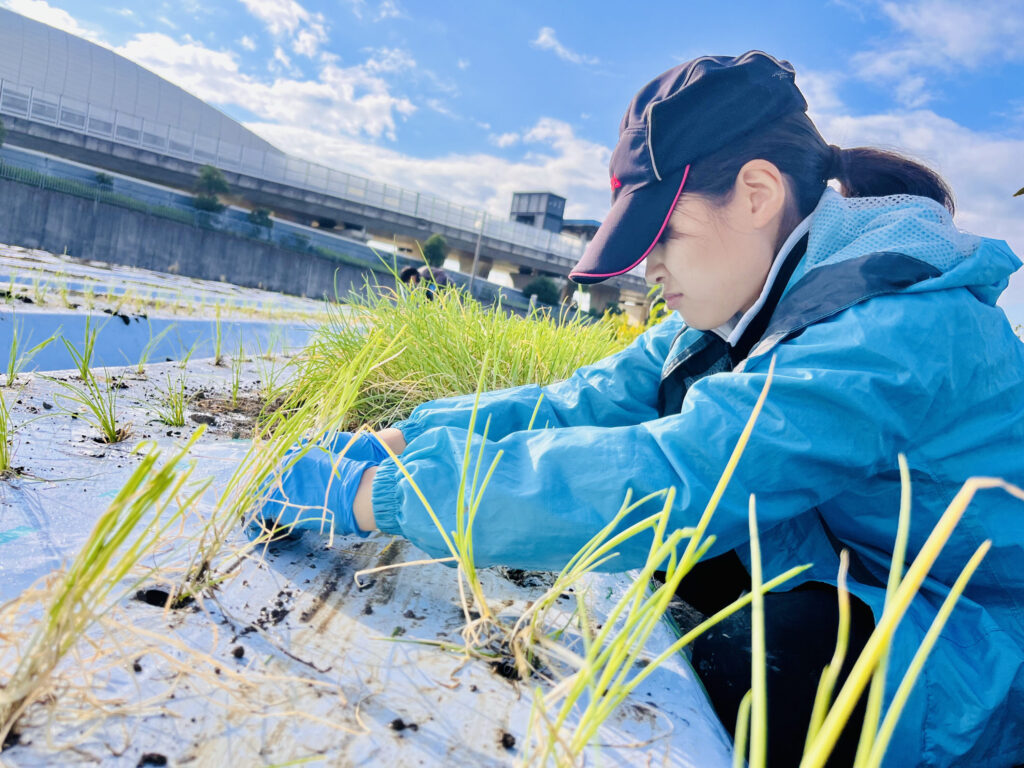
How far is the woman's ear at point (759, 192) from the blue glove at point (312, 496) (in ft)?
2.65

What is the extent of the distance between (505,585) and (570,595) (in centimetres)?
11

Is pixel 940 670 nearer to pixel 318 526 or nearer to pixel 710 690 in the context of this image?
pixel 710 690

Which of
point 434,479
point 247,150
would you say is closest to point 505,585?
point 434,479

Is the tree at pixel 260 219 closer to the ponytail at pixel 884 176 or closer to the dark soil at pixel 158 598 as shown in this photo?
the ponytail at pixel 884 176

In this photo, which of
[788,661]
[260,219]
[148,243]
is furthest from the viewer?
[260,219]

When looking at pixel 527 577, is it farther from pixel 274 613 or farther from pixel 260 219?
pixel 260 219

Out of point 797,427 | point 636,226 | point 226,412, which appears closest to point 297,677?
point 797,427

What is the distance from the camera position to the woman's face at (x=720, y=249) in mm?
1102

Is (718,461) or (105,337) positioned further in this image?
(105,337)

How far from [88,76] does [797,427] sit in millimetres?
51852

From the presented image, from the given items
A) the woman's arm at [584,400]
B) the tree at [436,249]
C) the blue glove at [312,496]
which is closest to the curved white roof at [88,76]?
the tree at [436,249]

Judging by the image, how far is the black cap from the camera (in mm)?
1091

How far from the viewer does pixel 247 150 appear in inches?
1014

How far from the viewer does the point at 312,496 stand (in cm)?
103
